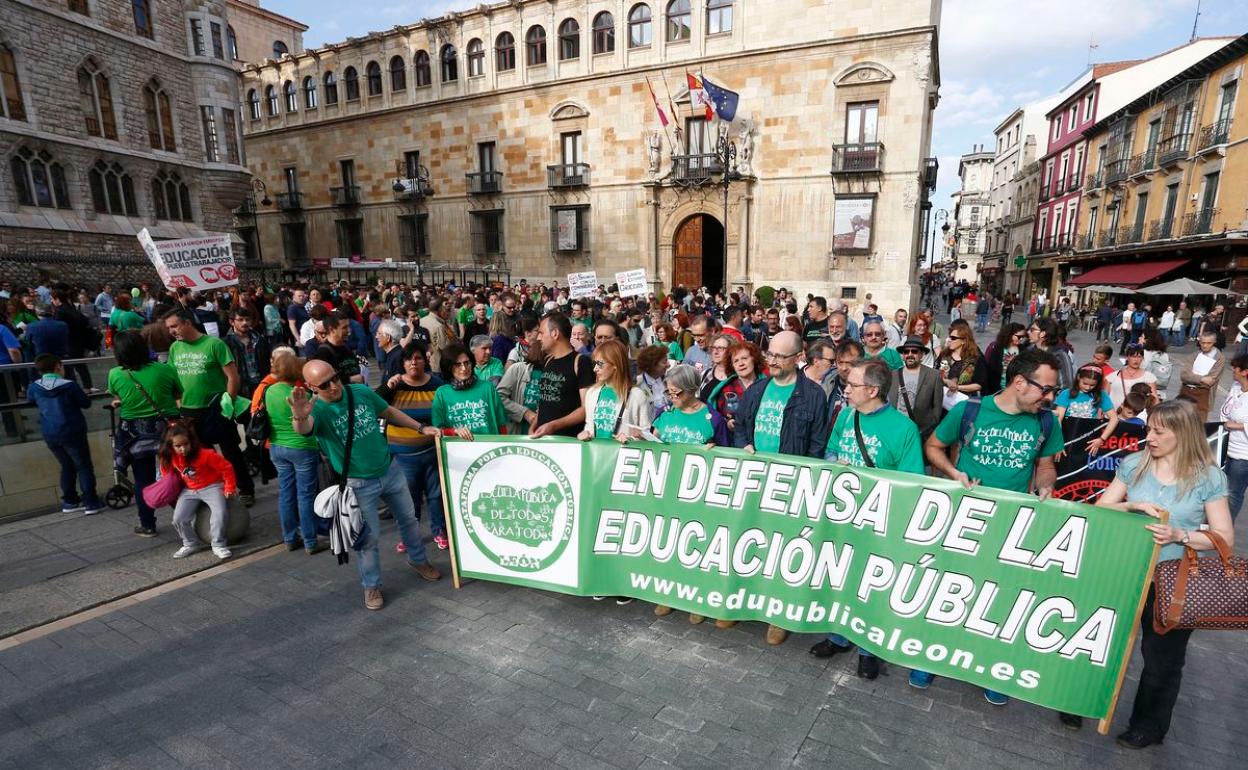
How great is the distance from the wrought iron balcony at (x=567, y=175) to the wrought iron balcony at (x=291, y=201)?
1811 centimetres

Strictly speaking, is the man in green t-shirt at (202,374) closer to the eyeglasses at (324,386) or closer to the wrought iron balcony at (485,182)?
the eyeglasses at (324,386)

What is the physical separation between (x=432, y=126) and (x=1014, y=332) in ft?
101

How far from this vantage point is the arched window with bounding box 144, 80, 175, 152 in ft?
77.3

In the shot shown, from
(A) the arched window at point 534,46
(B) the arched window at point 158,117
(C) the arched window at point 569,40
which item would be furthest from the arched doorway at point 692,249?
(B) the arched window at point 158,117

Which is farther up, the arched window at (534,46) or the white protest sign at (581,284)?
the arched window at (534,46)

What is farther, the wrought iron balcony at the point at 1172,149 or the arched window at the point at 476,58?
the arched window at the point at 476,58

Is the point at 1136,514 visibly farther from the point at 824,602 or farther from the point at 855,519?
the point at 824,602

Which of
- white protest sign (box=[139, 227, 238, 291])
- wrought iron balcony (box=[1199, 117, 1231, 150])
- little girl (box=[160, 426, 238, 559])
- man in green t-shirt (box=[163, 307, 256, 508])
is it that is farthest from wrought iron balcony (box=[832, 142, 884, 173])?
little girl (box=[160, 426, 238, 559])

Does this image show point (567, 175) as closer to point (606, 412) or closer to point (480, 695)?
point (606, 412)

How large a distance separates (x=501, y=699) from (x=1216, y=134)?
31.8 m

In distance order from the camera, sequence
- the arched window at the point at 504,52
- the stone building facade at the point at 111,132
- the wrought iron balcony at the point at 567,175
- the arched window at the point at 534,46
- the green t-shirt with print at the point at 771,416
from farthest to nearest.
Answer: the arched window at the point at 504,52 → the arched window at the point at 534,46 → the wrought iron balcony at the point at 567,175 → the stone building facade at the point at 111,132 → the green t-shirt with print at the point at 771,416

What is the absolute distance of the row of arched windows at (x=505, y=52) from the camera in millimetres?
24672

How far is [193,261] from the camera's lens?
35.7 feet

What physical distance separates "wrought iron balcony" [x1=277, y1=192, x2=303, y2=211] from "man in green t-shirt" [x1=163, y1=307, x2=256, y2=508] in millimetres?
35370
